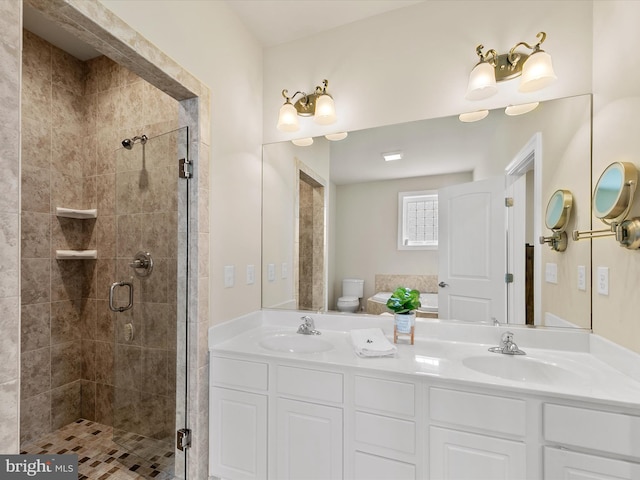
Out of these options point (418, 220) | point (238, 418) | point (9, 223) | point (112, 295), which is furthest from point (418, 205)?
point (112, 295)

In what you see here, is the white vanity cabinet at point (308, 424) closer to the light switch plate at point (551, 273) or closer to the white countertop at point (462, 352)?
the white countertop at point (462, 352)

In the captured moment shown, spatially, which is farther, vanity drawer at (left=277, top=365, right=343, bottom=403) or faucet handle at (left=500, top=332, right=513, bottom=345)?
faucet handle at (left=500, top=332, right=513, bottom=345)

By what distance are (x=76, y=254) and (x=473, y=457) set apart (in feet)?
8.87

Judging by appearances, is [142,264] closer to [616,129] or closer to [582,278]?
[582,278]

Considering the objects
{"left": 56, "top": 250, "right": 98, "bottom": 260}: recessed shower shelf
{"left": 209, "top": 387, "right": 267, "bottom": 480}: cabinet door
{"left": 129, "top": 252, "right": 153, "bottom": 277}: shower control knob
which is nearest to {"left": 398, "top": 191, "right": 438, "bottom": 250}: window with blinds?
{"left": 209, "top": 387, "right": 267, "bottom": 480}: cabinet door

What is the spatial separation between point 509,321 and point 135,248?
217 centimetres

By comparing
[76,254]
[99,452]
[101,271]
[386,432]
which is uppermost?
[76,254]

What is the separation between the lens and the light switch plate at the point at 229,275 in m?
1.78

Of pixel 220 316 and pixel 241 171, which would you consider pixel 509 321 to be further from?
pixel 241 171

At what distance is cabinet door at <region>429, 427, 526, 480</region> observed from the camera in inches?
44.4

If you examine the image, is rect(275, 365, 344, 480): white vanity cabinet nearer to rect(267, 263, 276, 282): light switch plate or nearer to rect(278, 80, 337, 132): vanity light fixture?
rect(267, 263, 276, 282): light switch plate

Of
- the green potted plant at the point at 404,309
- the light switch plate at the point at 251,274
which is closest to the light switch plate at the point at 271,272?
the light switch plate at the point at 251,274

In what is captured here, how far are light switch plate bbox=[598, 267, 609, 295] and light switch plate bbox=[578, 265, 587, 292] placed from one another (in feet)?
0.27

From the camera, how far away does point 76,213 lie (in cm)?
226
